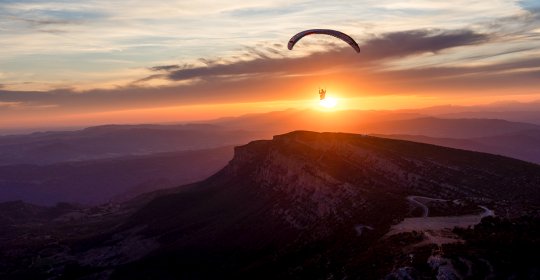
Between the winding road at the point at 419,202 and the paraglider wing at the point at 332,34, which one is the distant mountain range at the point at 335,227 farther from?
the paraglider wing at the point at 332,34

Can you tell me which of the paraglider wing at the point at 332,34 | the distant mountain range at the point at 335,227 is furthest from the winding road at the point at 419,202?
the paraglider wing at the point at 332,34

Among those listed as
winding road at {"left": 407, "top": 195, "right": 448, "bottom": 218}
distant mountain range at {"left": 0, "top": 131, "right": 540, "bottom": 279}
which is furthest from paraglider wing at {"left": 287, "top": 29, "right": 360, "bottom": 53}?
winding road at {"left": 407, "top": 195, "right": 448, "bottom": 218}

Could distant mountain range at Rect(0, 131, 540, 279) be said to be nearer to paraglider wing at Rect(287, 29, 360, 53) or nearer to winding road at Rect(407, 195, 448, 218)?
winding road at Rect(407, 195, 448, 218)

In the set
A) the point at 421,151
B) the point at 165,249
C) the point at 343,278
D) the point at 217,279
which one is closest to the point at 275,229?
the point at 217,279

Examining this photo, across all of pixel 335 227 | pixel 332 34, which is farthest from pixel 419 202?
pixel 332 34

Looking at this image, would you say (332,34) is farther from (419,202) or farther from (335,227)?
(335,227)

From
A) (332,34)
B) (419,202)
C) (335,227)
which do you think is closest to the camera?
(332,34)

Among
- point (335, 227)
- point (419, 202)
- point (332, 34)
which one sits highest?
point (332, 34)

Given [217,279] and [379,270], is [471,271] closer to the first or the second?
[379,270]
